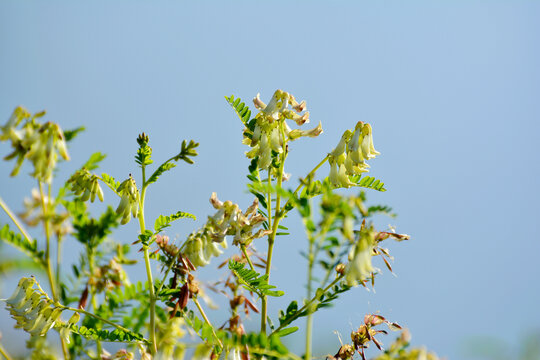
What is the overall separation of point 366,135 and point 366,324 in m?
0.48

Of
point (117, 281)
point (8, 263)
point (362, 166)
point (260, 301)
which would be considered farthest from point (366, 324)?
point (8, 263)

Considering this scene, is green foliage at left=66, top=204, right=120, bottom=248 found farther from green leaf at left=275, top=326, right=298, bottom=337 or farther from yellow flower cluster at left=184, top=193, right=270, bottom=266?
green leaf at left=275, top=326, right=298, bottom=337

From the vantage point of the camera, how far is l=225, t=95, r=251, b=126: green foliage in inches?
68.2

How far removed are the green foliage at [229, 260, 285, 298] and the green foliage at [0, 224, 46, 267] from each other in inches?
18.2

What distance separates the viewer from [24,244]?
1.49 m

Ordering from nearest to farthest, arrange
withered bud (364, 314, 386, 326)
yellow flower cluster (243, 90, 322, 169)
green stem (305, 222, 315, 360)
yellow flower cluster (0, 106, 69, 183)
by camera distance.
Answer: green stem (305, 222, 315, 360)
yellow flower cluster (0, 106, 69, 183)
withered bud (364, 314, 386, 326)
yellow flower cluster (243, 90, 322, 169)

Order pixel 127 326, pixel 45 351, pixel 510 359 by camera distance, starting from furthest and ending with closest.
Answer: pixel 127 326 < pixel 45 351 < pixel 510 359

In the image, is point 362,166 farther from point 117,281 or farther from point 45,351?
point 45,351

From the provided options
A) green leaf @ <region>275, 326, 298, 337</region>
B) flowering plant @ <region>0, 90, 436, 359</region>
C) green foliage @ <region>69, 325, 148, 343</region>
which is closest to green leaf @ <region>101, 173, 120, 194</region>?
flowering plant @ <region>0, 90, 436, 359</region>

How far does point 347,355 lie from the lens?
144cm

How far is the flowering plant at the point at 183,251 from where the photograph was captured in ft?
4.12

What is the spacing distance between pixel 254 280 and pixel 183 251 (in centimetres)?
18

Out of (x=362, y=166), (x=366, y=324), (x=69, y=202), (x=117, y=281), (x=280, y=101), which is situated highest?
(x=280, y=101)

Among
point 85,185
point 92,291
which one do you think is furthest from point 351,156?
point 92,291
